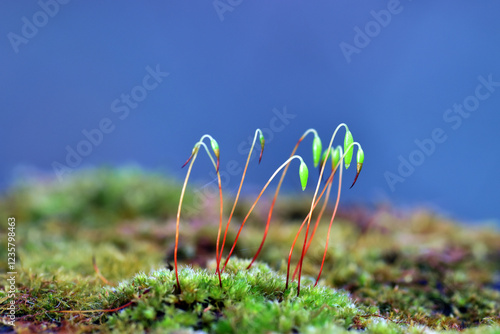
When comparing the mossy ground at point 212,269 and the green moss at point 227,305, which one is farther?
the mossy ground at point 212,269

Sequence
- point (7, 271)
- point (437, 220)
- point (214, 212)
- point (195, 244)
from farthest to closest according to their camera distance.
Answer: point (437, 220) < point (214, 212) < point (195, 244) < point (7, 271)

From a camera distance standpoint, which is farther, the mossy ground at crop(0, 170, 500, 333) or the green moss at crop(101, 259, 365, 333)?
the mossy ground at crop(0, 170, 500, 333)

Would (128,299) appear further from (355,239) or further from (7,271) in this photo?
(355,239)

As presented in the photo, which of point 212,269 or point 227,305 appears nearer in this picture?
point 227,305

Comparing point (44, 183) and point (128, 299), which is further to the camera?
point (44, 183)

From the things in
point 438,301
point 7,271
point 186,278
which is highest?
point 186,278

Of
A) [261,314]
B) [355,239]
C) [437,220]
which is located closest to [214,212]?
[355,239]

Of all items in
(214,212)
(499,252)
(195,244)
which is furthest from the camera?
(214,212)

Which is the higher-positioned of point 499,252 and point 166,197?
point 166,197
